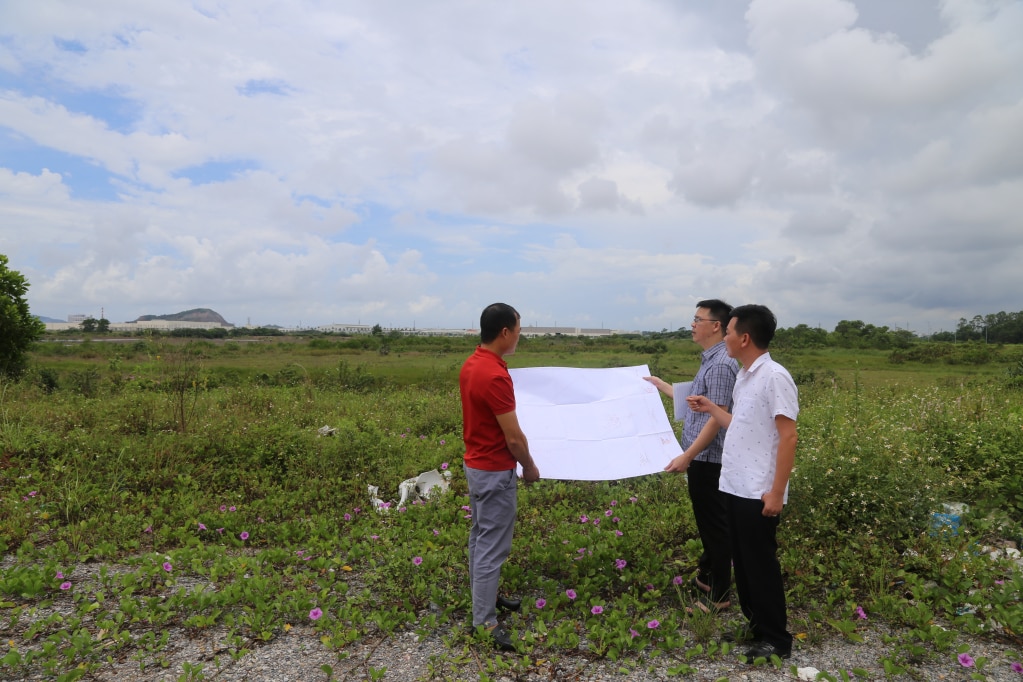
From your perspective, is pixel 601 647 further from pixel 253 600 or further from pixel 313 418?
pixel 313 418

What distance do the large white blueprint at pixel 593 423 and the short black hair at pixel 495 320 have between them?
3.06ft

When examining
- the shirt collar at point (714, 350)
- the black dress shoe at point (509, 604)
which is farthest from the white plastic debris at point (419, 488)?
the shirt collar at point (714, 350)

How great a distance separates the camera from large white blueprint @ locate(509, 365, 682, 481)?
4.34 m

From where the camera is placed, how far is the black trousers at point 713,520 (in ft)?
13.3

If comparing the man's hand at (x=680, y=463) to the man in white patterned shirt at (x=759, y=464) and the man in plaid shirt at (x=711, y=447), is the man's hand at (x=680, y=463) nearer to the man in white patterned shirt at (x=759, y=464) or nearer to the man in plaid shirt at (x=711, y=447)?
the man in plaid shirt at (x=711, y=447)

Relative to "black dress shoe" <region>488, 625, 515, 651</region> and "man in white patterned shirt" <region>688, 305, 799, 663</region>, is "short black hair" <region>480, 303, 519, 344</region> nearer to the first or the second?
"man in white patterned shirt" <region>688, 305, 799, 663</region>

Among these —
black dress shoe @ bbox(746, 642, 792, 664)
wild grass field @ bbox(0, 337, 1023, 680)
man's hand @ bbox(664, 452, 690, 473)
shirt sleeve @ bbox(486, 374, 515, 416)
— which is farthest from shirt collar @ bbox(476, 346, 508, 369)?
black dress shoe @ bbox(746, 642, 792, 664)

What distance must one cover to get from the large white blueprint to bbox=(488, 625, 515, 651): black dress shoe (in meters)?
0.96

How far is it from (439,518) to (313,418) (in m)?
5.24

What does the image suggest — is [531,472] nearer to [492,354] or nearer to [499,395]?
[499,395]

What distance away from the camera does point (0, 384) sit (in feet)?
37.4

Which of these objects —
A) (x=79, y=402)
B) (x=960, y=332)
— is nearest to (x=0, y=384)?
Result: (x=79, y=402)

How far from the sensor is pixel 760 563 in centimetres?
350

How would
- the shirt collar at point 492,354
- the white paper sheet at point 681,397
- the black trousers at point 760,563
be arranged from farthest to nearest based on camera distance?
1. the white paper sheet at point 681,397
2. the shirt collar at point 492,354
3. the black trousers at point 760,563
